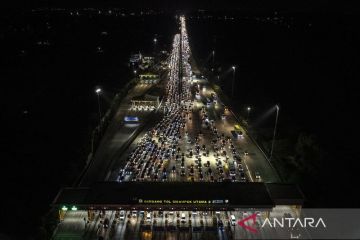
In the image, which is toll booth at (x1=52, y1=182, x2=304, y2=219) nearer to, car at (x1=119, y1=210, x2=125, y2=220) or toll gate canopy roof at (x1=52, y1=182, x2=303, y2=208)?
toll gate canopy roof at (x1=52, y1=182, x2=303, y2=208)

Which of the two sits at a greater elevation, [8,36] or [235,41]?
[235,41]

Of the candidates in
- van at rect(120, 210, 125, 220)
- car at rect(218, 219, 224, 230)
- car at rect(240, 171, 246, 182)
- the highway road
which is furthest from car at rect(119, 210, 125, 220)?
car at rect(240, 171, 246, 182)

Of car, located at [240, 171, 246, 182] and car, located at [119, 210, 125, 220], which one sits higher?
car, located at [240, 171, 246, 182]

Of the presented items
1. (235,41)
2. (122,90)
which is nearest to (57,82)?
(122,90)

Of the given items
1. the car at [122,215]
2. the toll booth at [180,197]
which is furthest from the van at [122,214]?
the toll booth at [180,197]

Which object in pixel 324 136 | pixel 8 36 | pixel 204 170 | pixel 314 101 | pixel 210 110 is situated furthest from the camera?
pixel 8 36

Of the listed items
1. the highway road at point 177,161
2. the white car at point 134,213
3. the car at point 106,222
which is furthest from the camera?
the white car at point 134,213

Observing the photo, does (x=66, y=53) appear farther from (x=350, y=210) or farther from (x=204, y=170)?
(x=350, y=210)

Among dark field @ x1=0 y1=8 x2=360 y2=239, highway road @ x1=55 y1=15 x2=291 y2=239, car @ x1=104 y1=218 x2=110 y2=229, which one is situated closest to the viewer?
highway road @ x1=55 y1=15 x2=291 y2=239

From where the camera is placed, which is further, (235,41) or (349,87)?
(235,41)

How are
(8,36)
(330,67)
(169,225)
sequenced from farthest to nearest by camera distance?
(8,36) → (330,67) → (169,225)

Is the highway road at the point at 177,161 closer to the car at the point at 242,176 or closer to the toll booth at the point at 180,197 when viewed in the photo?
the car at the point at 242,176
